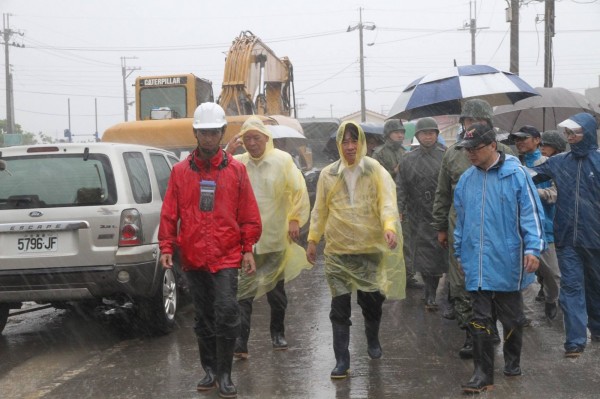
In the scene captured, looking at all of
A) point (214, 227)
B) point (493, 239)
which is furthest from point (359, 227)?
point (214, 227)

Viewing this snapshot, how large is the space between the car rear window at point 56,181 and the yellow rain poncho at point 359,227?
1952 millimetres

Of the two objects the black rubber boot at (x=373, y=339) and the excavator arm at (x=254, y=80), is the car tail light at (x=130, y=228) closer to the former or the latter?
the black rubber boot at (x=373, y=339)

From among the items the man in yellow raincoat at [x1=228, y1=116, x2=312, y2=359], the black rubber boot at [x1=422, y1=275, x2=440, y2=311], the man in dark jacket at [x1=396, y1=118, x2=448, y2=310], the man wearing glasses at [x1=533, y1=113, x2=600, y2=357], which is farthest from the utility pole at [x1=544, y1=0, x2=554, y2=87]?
the man in yellow raincoat at [x1=228, y1=116, x2=312, y2=359]

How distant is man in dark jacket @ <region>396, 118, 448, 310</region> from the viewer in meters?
8.07

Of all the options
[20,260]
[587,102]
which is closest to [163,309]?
[20,260]

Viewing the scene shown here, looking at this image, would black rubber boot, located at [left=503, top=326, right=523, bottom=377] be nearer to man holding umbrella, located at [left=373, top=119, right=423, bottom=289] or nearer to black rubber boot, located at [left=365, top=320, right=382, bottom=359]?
black rubber boot, located at [left=365, top=320, right=382, bottom=359]

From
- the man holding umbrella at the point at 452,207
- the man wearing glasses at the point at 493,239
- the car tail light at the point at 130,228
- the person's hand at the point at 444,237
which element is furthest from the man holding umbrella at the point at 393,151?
the man wearing glasses at the point at 493,239

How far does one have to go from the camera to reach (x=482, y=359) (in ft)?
17.6

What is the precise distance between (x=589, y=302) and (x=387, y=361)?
1752mm

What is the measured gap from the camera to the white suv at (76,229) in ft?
21.7

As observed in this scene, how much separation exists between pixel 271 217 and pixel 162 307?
1.50 metres

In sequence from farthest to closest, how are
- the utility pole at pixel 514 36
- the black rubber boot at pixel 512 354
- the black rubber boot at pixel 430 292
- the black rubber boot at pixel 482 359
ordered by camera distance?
1. the utility pole at pixel 514 36
2. the black rubber boot at pixel 430 292
3. the black rubber boot at pixel 512 354
4. the black rubber boot at pixel 482 359

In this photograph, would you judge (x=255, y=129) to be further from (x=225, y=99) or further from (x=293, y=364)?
(x=225, y=99)

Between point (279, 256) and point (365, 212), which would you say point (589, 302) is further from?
point (279, 256)
